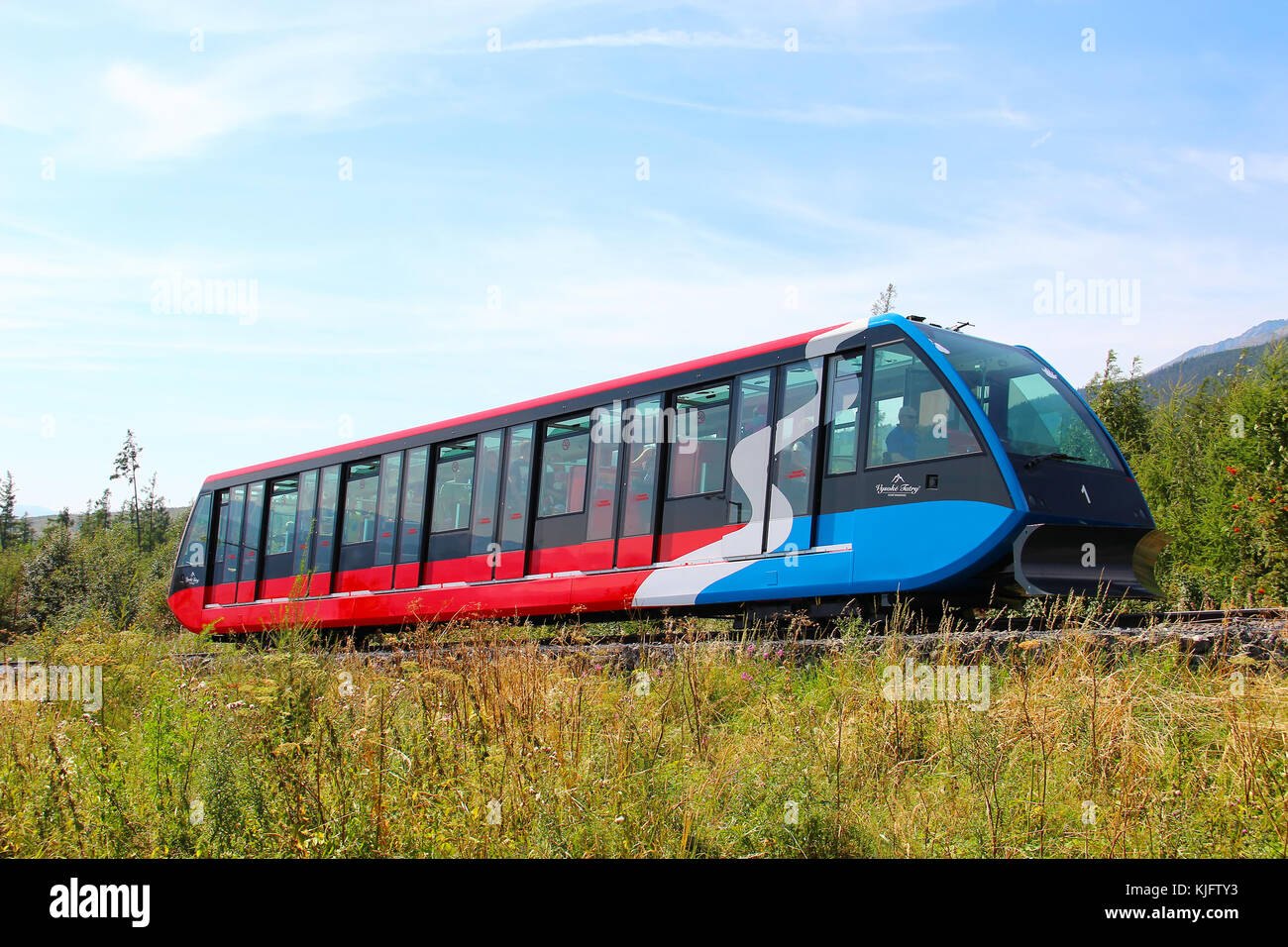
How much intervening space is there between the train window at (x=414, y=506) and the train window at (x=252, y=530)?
449cm

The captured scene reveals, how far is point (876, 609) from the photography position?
8.52 metres

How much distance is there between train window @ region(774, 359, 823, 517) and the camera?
8.94m

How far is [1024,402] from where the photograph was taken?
28.5 ft

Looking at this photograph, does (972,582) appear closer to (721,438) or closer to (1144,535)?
(1144,535)

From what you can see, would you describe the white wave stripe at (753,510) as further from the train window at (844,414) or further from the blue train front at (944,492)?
the train window at (844,414)

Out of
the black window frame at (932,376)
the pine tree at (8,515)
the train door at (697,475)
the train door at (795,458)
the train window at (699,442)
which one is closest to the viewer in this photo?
the black window frame at (932,376)

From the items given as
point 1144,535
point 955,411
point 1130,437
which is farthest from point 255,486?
point 1130,437

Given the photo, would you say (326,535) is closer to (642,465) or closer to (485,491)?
(485,491)

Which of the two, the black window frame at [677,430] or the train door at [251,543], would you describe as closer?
the black window frame at [677,430]

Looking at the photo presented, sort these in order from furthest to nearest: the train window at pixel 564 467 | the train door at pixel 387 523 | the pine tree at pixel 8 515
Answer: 1. the pine tree at pixel 8 515
2. the train door at pixel 387 523
3. the train window at pixel 564 467

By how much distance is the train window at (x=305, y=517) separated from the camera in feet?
51.1

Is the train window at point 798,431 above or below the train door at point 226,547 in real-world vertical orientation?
above
